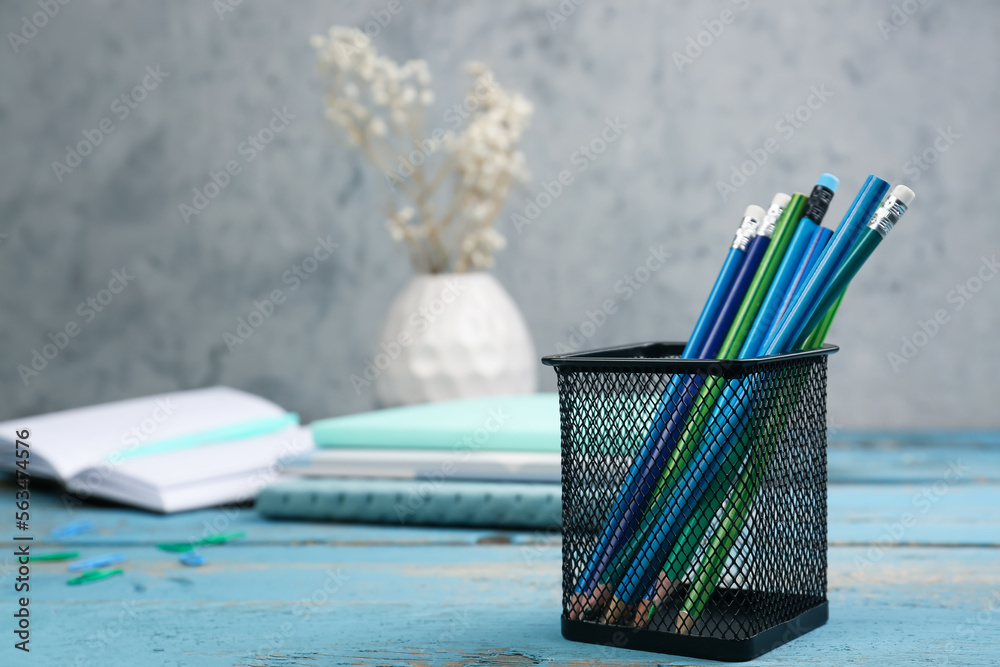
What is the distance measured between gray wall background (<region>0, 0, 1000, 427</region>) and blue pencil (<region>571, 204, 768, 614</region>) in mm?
899

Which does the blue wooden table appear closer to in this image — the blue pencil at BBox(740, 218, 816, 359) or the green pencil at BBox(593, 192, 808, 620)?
the green pencil at BBox(593, 192, 808, 620)

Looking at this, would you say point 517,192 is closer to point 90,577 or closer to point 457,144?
point 457,144

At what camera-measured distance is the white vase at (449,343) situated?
1.19m

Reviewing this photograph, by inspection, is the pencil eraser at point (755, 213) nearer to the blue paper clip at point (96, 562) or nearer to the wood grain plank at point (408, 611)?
the wood grain plank at point (408, 611)

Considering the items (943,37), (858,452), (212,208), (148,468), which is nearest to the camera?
(148,468)

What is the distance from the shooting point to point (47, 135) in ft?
5.30

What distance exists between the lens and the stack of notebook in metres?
0.87

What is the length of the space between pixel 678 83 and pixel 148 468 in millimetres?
863

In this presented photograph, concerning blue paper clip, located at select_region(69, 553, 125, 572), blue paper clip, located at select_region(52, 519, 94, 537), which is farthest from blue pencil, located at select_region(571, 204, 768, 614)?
blue paper clip, located at select_region(52, 519, 94, 537)

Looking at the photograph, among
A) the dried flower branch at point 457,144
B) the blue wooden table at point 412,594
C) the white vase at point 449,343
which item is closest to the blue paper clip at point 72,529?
the blue wooden table at point 412,594

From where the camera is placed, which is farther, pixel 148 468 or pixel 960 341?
pixel 960 341

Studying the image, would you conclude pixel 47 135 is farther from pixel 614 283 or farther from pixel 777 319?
pixel 777 319

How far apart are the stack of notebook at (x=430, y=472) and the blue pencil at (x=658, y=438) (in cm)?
30

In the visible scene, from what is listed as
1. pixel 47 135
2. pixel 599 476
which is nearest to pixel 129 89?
pixel 47 135
